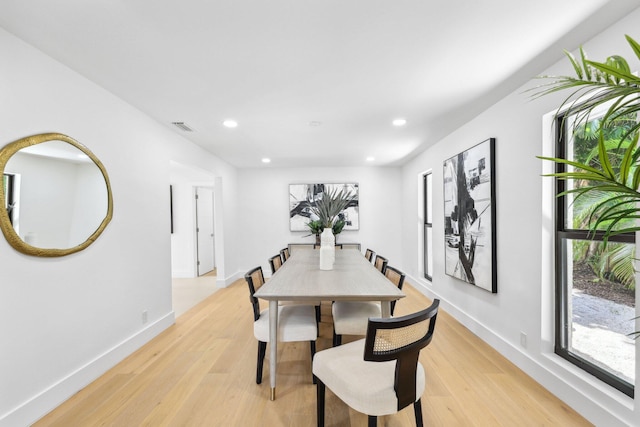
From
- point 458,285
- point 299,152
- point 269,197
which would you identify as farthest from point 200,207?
point 458,285

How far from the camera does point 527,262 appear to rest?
7.91 ft

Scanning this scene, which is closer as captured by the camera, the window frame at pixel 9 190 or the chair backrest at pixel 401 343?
the chair backrest at pixel 401 343

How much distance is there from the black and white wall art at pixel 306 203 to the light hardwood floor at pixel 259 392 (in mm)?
3228

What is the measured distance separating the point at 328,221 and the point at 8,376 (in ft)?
7.83

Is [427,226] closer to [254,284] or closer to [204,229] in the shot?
[254,284]

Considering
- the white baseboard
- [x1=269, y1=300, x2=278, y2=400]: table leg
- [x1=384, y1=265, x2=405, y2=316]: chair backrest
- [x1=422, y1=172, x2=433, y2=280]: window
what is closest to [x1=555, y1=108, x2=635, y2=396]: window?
[x1=384, y1=265, x2=405, y2=316]: chair backrest

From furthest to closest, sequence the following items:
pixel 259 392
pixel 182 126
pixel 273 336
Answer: pixel 182 126
pixel 259 392
pixel 273 336

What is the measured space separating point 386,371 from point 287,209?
4888 mm

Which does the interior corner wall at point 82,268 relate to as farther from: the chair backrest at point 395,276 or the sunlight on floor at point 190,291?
the chair backrest at point 395,276

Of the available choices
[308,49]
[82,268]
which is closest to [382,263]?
[308,49]

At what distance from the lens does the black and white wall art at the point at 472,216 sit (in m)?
2.85

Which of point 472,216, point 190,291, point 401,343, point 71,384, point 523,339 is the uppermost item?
point 472,216

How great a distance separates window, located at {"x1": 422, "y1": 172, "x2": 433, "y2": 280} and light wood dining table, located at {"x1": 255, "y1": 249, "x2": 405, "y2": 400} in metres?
2.55

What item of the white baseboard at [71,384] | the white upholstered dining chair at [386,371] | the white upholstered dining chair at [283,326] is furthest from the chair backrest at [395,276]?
the white baseboard at [71,384]
